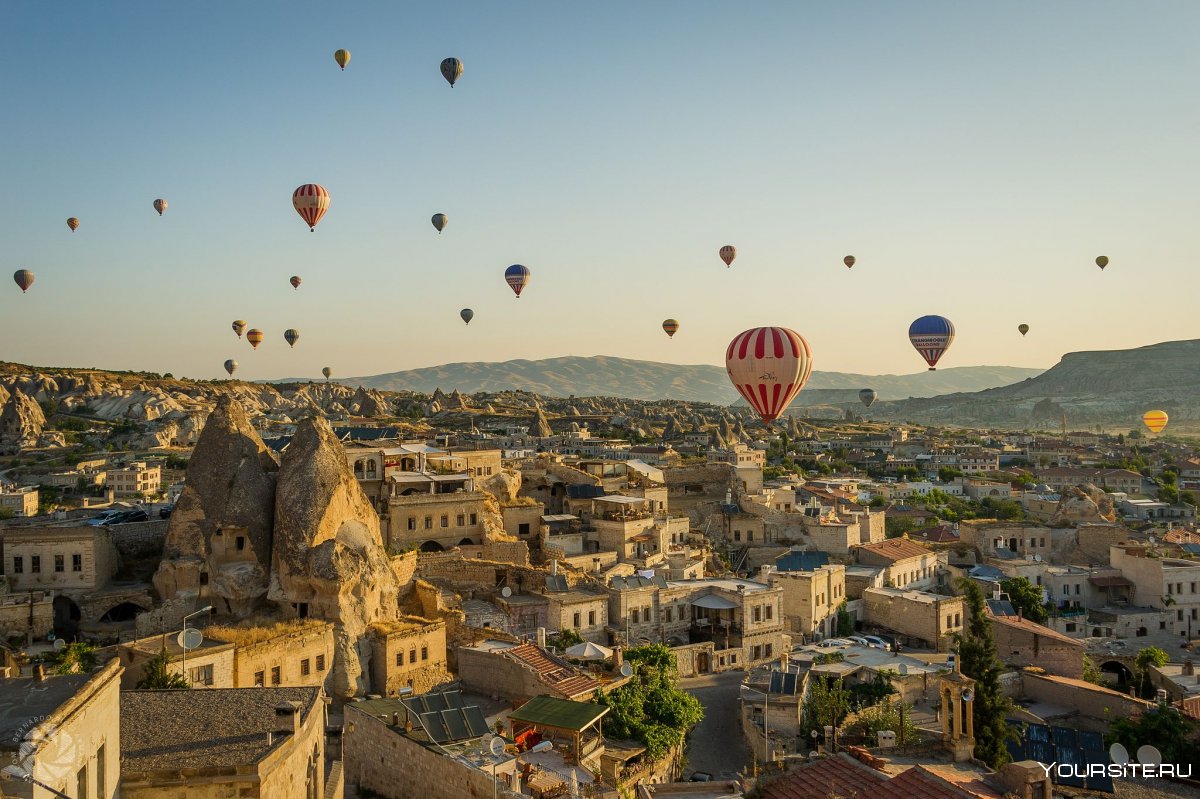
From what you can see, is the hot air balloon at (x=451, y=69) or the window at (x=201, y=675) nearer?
the window at (x=201, y=675)

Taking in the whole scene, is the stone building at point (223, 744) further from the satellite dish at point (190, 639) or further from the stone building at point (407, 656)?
the stone building at point (407, 656)

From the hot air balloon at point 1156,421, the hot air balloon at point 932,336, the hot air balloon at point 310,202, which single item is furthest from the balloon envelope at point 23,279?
the hot air balloon at point 1156,421

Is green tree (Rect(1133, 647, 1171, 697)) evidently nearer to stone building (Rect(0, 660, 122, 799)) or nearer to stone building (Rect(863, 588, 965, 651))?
stone building (Rect(863, 588, 965, 651))

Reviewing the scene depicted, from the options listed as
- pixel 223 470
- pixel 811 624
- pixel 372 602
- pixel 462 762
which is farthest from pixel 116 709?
pixel 811 624

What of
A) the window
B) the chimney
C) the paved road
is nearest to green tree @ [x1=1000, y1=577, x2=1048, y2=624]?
the paved road

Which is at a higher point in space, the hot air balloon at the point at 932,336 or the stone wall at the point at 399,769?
the hot air balloon at the point at 932,336
